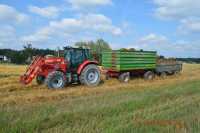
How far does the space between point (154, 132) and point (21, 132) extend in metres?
2.68

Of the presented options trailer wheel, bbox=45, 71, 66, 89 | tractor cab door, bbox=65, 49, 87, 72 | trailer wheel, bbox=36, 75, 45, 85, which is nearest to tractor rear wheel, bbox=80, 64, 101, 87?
tractor cab door, bbox=65, 49, 87, 72

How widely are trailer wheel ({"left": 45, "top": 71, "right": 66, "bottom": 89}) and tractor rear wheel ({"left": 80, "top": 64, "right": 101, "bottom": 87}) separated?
4.06ft

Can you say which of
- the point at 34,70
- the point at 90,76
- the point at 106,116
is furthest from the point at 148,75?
the point at 106,116

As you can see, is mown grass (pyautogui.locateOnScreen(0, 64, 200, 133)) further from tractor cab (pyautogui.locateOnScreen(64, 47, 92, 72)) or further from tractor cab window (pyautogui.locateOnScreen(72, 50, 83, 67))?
tractor cab window (pyautogui.locateOnScreen(72, 50, 83, 67))

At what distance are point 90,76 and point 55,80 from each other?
217 cm

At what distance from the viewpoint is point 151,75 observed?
22500mm

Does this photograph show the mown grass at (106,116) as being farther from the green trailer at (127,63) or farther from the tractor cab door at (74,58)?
the green trailer at (127,63)

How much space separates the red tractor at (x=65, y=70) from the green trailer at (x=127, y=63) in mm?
2251

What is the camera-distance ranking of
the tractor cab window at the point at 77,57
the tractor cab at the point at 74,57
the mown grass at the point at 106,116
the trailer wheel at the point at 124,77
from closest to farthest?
the mown grass at the point at 106,116, the tractor cab at the point at 74,57, the tractor cab window at the point at 77,57, the trailer wheel at the point at 124,77

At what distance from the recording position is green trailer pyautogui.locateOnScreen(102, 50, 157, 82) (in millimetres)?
20328

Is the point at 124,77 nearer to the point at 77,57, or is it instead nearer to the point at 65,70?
the point at 77,57

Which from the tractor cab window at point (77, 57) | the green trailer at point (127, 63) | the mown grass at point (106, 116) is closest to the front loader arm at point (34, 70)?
the tractor cab window at point (77, 57)

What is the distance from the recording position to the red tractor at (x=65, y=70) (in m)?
16.4

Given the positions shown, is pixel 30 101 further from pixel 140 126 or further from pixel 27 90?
pixel 140 126
